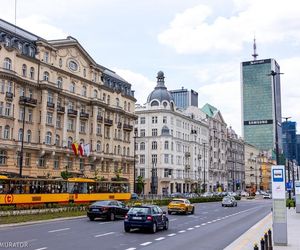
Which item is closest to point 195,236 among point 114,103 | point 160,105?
point 114,103

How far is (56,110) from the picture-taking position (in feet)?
207

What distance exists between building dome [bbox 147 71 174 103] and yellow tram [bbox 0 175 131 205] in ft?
162

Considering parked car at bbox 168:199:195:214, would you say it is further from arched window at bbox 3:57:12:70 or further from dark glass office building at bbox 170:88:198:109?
dark glass office building at bbox 170:88:198:109

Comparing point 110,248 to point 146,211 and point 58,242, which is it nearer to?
point 58,242

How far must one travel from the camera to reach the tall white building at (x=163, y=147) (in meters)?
98.9

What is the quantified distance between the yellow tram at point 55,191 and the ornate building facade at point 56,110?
662 cm

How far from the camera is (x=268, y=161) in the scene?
184 meters

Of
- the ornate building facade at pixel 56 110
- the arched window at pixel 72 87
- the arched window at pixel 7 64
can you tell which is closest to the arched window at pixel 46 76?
the ornate building facade at pixel 56 110

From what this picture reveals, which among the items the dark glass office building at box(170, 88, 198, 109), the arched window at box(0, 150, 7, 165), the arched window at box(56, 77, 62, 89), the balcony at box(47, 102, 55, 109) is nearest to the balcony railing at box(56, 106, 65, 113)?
the balcony at box(47, 102, 55, 109)

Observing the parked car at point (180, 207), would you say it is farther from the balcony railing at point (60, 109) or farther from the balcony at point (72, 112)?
the balcony at point (72, 112)

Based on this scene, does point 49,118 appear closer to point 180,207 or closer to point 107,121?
point 107,121

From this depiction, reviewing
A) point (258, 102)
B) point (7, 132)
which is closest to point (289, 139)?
point (7, 132)

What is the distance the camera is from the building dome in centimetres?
10412

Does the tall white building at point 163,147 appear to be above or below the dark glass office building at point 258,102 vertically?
below
